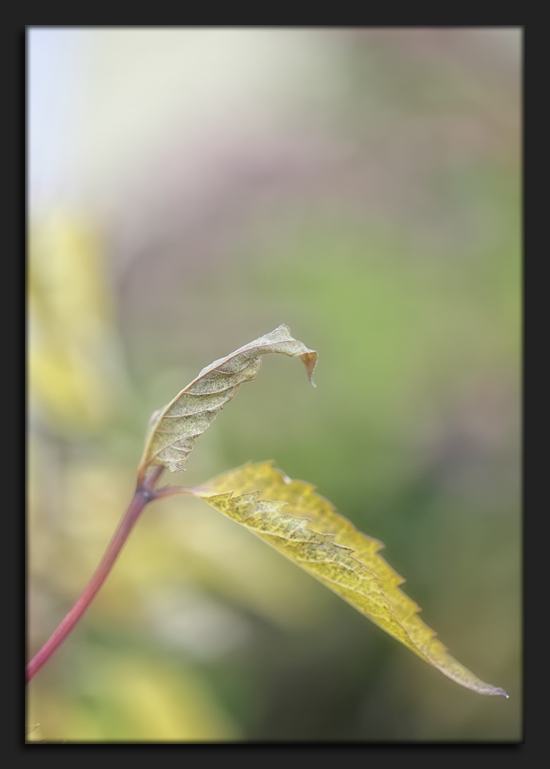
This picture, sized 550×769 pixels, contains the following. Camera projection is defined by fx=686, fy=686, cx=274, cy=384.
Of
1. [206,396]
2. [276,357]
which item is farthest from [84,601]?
[276,357]

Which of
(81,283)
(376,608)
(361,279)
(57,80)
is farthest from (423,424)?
(376,608)

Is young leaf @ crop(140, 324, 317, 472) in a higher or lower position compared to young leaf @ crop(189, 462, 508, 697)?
higher

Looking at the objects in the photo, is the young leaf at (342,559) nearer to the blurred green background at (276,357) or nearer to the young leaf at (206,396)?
the young leaf at (206,396)

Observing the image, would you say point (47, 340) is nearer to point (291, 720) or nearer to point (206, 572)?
point (206, 572)

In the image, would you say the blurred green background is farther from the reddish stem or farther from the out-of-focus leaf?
the reddish stem

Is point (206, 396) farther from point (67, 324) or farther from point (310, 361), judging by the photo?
point (67, 324)

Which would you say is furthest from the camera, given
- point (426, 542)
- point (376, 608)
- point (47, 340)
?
point (426, 542)

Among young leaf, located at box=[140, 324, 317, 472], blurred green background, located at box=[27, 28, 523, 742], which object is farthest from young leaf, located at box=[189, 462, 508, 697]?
blurred green background, located at box=[27, 28, 523, 742]
